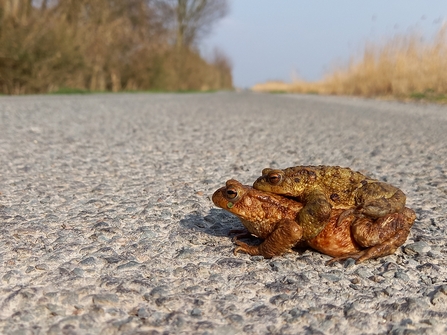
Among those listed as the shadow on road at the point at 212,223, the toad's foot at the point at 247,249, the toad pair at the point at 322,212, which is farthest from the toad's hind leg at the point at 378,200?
the shadow on road at the point at 212,223

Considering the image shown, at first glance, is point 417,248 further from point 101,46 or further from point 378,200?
point 101,46

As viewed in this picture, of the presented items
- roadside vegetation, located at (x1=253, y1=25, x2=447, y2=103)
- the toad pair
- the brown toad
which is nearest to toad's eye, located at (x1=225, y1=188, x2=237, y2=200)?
the toad pair

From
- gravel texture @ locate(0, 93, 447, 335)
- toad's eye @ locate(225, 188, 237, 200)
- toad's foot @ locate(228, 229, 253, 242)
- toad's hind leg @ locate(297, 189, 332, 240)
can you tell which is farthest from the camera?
toad's foot @ locate(228, 229, 253, 242)

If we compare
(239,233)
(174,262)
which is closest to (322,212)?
(239,233)

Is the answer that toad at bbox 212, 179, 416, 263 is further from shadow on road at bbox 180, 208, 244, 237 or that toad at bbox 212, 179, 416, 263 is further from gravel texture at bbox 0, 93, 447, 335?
shadow on road at bbox 180, 208, 244, 237

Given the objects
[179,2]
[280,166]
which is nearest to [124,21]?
[179,2]

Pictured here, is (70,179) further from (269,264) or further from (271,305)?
(271,305)

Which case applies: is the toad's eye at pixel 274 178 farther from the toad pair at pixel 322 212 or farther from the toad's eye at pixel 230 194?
the toad's eye at pixel 230 194
